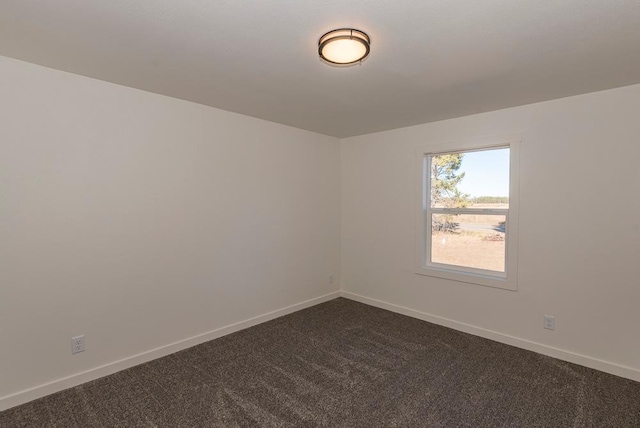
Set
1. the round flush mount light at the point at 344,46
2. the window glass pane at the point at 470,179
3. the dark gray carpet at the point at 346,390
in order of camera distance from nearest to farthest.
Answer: the round flush mount light at the point at 344,46 < the dark gray carpet at the point at 346,390 < the window glass pane at the point at 470,179

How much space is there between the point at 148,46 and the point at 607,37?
2685mm

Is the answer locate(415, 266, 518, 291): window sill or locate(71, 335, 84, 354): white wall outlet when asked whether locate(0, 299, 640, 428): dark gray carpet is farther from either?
locate(415, 266, 518, 291): window sill

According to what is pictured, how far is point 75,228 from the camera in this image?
8.05 feet

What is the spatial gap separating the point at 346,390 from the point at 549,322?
6.62 ft

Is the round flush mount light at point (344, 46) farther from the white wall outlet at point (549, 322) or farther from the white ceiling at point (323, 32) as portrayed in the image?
the white wall outlet at point (549, 322)

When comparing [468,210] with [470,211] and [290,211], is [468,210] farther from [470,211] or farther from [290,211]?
[290,211]

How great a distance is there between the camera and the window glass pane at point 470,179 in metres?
3.35

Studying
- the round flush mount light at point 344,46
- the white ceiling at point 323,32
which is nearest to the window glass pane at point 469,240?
the white ceiling at point 323,32

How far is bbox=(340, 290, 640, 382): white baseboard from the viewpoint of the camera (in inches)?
103

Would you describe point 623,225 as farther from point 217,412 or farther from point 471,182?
point 217,412

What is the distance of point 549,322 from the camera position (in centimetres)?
296

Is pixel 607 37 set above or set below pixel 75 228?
above

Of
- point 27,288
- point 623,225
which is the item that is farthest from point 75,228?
point 623,225

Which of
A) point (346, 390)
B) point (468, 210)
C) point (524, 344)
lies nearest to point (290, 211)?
point (468, 210)
